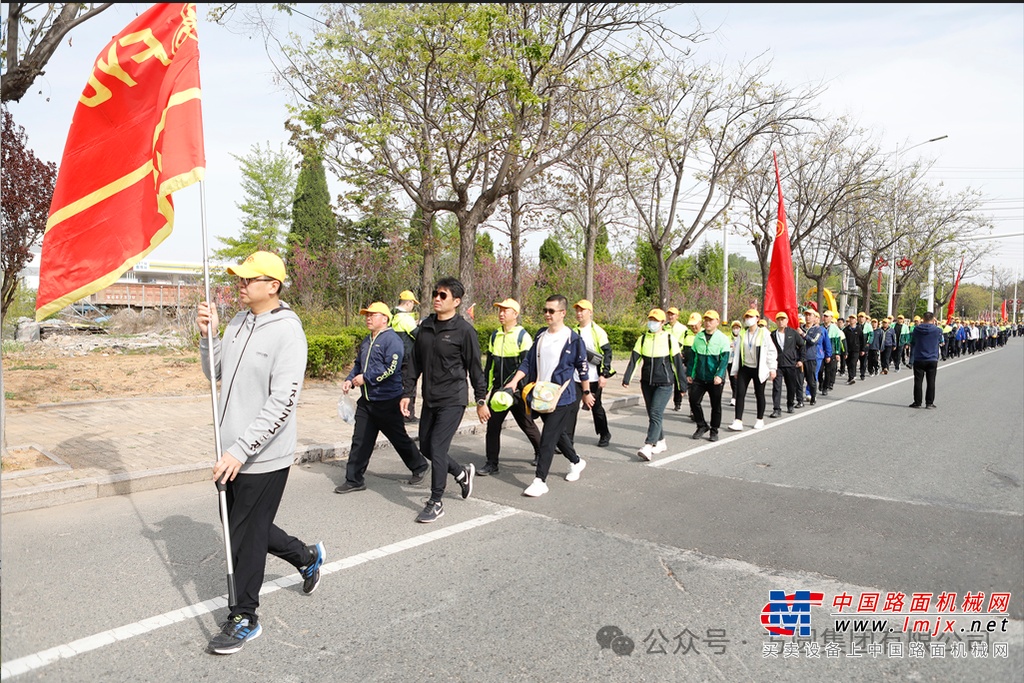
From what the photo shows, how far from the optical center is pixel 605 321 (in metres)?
27.8

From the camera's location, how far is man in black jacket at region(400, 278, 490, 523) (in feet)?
19.1

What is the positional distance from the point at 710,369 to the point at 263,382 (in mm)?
7170

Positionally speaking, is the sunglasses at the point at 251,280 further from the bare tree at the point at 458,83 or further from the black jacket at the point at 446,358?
the bare tree at the point at 458,83

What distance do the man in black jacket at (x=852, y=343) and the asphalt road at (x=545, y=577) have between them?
39.2ft

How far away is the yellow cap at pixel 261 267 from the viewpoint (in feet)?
11.8

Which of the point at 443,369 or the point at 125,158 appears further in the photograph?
the point at 443,369

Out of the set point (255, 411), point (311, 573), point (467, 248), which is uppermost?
point (467, 248)

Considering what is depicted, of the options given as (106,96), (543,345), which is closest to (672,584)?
(543,345)

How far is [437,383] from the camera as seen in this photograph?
19.5 ft

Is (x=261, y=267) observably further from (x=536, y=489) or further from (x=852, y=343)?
(x=852, y=343)

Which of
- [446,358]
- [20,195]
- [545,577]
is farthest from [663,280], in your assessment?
[545,577]

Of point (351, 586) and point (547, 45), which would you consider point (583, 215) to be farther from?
point (351, 586)

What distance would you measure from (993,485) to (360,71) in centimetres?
1179

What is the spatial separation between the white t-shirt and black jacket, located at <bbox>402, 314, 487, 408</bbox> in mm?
948
